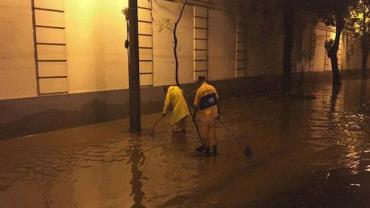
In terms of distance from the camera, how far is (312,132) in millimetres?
12539

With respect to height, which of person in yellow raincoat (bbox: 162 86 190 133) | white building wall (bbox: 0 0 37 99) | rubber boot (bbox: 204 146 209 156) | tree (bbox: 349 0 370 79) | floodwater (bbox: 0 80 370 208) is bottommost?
floodwater (bbox: 0 80 370 208)

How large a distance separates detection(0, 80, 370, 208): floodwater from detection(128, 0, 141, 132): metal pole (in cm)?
57

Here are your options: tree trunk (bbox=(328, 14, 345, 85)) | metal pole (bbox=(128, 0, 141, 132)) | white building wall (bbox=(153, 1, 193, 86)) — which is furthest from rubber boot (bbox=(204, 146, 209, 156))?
tree trunk (bbox=(328, 14, 345, 85))

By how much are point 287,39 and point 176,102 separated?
35.3 ft

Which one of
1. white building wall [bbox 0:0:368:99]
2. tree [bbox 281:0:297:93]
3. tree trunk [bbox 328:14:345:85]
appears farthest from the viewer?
tree trunk [bbox 328:14:345:85]

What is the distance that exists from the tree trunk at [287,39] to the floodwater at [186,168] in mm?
7380

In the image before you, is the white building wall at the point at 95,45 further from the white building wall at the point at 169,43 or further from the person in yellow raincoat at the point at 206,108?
the person in yellow raincoat at the point at 206,108

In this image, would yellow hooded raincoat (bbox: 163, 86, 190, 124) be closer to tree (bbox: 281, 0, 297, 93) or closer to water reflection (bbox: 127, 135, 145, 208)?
water reflection (bbox: 127, 135, 145, 208)

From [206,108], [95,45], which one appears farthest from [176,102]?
[95,45]

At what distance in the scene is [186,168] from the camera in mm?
8555

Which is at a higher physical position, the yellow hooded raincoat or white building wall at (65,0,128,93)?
white building wall at (65,0,128,93)

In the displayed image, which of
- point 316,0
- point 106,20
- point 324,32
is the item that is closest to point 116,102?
point 106,20

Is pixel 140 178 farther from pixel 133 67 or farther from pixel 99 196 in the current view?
pixel 133 67

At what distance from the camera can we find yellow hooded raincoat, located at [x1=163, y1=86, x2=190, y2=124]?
11734mm
